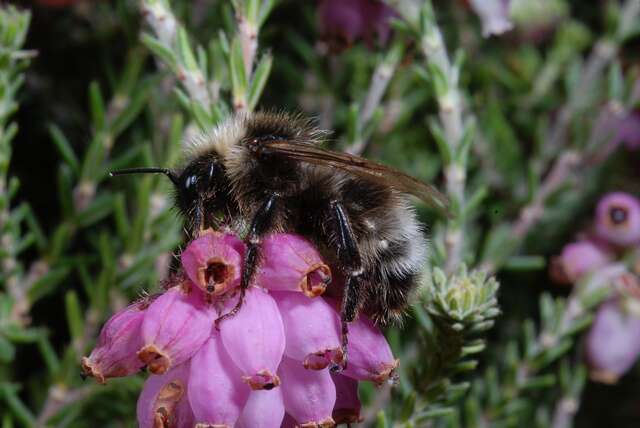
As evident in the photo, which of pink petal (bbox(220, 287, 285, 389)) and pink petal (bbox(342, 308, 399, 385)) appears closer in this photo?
pink petal (bbox(220, 287, 285, 389))

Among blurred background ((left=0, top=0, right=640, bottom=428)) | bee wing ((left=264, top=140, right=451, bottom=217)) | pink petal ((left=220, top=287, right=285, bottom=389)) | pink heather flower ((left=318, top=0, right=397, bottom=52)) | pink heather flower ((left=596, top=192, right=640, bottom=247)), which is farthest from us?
pink heather flower ((left=596, top=192, right=640, bottom=247))

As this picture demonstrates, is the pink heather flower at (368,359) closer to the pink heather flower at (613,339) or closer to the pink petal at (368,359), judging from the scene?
the pink petal at (368,359)

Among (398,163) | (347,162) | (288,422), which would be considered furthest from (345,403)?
(398,163)

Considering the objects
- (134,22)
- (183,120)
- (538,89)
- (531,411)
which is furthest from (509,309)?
(134,22)

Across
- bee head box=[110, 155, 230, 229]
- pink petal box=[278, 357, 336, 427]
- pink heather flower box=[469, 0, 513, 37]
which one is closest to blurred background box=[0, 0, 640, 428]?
pink heather flower box=[469, 0, 513, 37]

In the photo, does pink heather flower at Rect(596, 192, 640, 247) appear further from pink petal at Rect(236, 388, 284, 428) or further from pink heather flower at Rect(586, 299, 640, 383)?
pink petal at Rect(236, 388, 284, 428)
